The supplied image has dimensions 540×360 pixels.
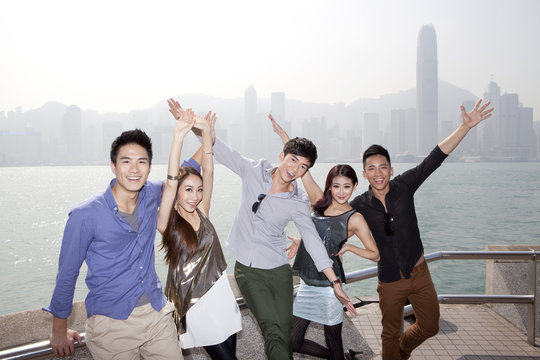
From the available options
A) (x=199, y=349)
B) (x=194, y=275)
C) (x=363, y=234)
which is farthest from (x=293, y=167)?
(x=199, y=349)

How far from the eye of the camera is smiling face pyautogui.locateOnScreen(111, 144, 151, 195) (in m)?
2.13

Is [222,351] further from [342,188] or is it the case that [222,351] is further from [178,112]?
[178,112]

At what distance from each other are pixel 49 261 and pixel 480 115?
47.0 metres

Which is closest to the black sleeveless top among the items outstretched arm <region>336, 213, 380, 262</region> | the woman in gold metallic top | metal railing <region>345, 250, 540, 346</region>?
outstretched arm <region>336, 213, 380, 262</region>

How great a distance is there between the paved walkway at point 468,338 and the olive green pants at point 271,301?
1424mm

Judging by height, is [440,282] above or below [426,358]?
below

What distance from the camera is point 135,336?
2174 mm

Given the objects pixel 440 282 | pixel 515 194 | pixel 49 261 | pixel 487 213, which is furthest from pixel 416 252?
pixel 515 194

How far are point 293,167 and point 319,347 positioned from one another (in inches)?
54.7

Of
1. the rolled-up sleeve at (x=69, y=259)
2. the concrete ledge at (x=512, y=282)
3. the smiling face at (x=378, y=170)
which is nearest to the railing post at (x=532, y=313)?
the concrete ledge at (x=512, y=282)

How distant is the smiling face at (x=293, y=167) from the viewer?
273cm

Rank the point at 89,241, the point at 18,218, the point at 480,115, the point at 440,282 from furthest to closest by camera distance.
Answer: the point at 18,218 → the point at 440,282 → the point at 480,115 → the point at 89,241

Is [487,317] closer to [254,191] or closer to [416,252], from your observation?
[416,252]

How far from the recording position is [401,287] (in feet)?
10.2
